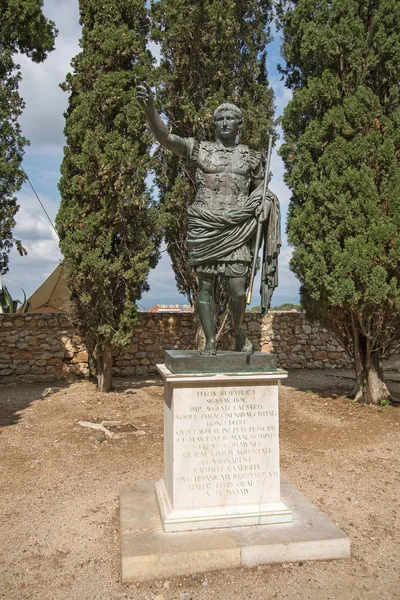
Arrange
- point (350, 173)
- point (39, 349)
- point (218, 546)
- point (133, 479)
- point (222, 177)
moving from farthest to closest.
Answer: point (39, 349)
point (350, 173)
point (133, 479)
point (222, 177)
point (218, 546)

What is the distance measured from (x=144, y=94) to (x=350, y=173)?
17.0ft

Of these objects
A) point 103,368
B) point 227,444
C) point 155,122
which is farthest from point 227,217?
point 103,368

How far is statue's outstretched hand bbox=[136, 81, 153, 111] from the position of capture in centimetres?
329

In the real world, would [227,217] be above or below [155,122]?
below

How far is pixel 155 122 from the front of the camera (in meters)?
3.49

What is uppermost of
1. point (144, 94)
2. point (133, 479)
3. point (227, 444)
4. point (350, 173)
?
point (350, 173)

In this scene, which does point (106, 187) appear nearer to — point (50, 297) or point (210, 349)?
point (50, 297)

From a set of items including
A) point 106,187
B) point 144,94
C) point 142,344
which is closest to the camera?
point 144,94

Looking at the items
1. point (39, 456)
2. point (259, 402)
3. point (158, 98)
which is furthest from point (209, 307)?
point (158, 98)

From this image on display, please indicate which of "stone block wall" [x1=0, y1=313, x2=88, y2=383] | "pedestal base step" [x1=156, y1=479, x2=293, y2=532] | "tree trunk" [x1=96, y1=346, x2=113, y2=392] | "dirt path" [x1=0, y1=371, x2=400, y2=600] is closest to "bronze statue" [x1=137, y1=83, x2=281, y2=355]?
"pedestal base step" [x1=156, y1=479, x2=293, y2=532]

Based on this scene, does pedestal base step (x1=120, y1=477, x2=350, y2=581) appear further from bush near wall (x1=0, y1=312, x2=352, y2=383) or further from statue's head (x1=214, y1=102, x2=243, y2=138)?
bush near wall (x1=0, y1=312, x2=352, y2=383)

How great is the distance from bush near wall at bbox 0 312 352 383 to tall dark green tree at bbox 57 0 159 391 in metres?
1.38

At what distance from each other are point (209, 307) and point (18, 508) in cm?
242

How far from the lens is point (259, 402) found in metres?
3.30
